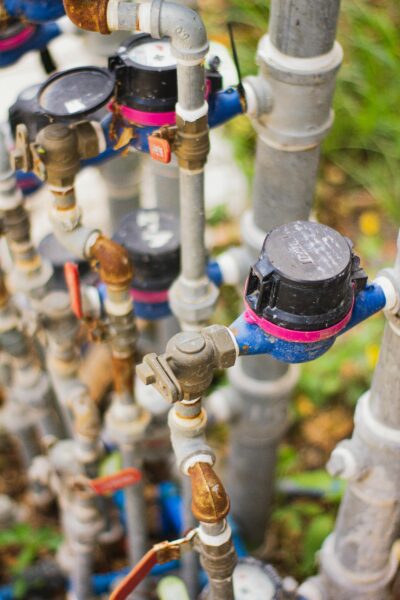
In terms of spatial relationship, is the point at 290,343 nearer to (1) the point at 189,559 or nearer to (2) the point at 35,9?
(1) the point at 189,559

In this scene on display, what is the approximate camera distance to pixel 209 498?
1.07 meters

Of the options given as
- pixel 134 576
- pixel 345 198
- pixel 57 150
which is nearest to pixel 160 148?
pixel 57 150

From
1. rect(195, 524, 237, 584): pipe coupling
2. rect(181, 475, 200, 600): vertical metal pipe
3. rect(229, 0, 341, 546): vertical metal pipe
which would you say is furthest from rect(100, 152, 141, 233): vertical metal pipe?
rect(195, 524, 237, 584): pipe coupling

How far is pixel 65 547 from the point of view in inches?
73.8

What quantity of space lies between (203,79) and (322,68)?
0.25 meters

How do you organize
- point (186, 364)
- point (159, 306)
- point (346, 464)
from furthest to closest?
point (159, 306)
point (346, 464)
point (186, 364)

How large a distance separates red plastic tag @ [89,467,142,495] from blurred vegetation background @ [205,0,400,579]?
29.4 inches

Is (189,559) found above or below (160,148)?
below

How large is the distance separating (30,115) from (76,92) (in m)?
0.09

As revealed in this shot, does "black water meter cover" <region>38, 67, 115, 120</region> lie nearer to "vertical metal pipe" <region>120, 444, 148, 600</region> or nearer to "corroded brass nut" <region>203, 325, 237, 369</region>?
"corroded brass nut" <region>203, 325, 237, 369</region>

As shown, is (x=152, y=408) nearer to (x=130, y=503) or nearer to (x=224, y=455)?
(x=130, y=503)

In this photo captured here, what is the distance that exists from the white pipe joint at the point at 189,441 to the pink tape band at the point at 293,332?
0.58 ft

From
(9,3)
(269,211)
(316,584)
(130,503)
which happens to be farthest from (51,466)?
(9,3)

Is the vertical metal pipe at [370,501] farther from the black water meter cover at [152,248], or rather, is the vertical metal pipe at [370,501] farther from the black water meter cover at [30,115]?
the black water meter cover at [30,115]
